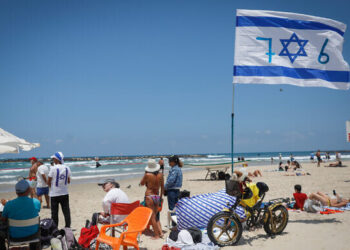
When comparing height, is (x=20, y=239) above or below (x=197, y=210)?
above

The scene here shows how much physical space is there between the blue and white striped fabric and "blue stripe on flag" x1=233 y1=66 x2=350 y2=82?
318cm

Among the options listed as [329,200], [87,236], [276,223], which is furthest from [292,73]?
[87,236]

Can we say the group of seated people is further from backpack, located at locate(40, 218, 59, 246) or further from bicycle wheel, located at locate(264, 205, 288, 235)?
backpack, located at locate(40, 218, 59, 246)

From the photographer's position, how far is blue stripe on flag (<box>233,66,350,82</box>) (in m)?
6.98

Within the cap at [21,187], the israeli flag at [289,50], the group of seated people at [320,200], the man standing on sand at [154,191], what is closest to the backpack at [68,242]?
the cap at [21,187]

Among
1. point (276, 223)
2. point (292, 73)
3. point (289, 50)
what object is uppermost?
point (289, 50)

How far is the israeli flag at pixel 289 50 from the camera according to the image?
706cm

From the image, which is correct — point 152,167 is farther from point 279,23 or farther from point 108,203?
point 279,23

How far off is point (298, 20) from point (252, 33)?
1399 mm

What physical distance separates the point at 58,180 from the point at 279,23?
21.9 feet

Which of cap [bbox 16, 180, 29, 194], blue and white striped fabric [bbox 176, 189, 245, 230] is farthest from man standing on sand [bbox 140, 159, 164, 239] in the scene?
cap [bbox 16, 180, 29, 194]

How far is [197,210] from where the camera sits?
574cm

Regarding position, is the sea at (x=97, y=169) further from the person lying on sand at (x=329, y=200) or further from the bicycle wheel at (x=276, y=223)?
the person lying on sand at (x=329, y=200)

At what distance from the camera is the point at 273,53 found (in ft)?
23.6
